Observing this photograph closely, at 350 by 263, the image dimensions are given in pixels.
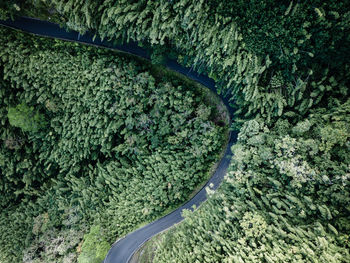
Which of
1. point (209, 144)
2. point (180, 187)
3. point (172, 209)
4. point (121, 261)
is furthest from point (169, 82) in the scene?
point (121, 261)

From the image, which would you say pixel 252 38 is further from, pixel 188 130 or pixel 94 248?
pixel 94 248

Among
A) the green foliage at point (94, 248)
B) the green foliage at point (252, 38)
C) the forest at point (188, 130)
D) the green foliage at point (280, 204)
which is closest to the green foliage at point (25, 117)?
the forest at point (188, 130)

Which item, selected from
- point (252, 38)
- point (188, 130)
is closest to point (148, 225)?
point (188, 130)

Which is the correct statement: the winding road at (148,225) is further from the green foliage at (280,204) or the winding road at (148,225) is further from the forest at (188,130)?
the green foliage at (280,204)

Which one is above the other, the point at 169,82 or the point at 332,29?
the point at 332,29

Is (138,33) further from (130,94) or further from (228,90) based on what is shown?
(228,90)
